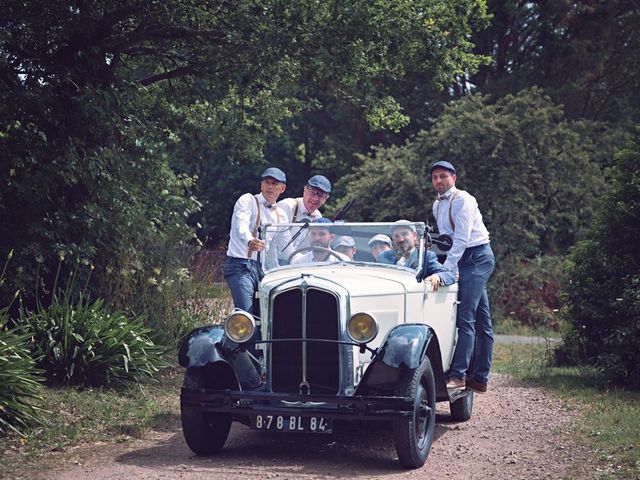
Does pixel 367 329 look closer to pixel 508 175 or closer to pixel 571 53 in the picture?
pixel 508 175

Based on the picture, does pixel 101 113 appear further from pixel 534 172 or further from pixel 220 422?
pixel 534 172

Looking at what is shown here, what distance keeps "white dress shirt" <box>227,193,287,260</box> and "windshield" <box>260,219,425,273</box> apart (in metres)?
1.05

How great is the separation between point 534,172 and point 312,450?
16.0 m

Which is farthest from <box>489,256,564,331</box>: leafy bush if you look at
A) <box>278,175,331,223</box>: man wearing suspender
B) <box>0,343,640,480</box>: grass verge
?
<box>278,175,331,223</box>: man wearing suspender

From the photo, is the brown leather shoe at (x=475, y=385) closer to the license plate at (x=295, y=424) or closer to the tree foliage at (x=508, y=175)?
the license plate at (x=295, y=424)

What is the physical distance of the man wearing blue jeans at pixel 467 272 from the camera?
29.7 ft

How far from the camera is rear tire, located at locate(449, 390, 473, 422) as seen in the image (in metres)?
9.36

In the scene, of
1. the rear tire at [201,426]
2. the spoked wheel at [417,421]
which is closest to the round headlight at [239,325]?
the rear tire at [201,426]

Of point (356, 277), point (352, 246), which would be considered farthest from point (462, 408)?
point (356, 277)

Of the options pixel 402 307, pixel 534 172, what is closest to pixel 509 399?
pixel 402 307

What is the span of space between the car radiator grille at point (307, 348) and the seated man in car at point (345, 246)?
3.33ft

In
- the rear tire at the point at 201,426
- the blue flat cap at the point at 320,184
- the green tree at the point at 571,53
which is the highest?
the green tree at the point at 571,53

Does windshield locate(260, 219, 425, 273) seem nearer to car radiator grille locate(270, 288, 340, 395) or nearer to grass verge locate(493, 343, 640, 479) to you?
car radiator grille locate(270, 288, 340, 395)

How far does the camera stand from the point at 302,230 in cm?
855
